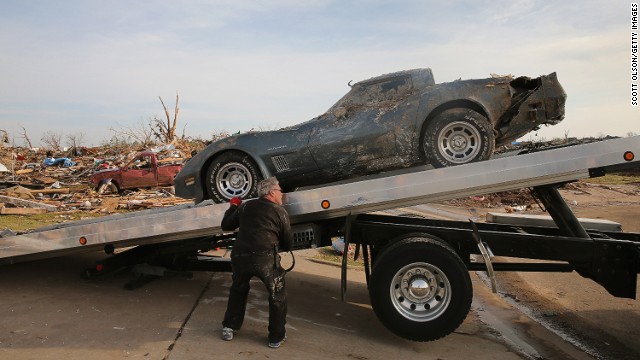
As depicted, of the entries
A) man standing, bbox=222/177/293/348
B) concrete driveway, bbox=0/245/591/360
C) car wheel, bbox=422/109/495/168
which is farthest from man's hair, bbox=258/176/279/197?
car wheel, bbox=422/109/495/168

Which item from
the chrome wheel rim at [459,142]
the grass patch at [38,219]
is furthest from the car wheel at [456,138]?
the grass patch at [38,219]

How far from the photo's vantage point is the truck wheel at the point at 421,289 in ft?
14.6

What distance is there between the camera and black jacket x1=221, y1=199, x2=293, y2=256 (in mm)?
4375

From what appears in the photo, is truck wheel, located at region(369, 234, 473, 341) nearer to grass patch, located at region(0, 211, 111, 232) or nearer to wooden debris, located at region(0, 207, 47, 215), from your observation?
grass patch, located at region(0, 211, 111, 232)

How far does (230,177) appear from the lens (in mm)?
5730

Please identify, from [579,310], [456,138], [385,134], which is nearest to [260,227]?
[385,134]

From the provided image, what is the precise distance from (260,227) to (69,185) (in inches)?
785

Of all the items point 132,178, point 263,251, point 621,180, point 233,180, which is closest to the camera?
point 263,251

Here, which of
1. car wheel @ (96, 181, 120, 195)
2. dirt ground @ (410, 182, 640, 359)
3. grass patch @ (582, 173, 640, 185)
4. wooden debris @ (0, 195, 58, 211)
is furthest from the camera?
grass patch @ (582, 173, 640, 185)

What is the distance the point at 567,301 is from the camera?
6484 millimetres

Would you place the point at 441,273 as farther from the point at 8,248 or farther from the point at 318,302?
the point at 8,248

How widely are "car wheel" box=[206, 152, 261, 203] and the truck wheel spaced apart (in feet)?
5.91

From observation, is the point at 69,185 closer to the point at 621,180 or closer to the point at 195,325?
the point at 195,325

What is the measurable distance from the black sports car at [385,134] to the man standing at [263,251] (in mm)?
1072
